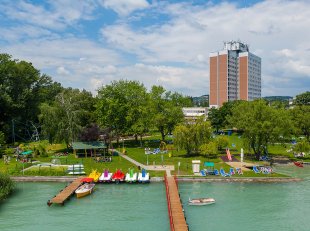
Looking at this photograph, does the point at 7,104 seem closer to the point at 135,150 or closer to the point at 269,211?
the point at 135,150

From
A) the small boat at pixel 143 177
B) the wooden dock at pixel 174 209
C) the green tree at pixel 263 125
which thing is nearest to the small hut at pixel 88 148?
the small boat at pixel 143 177

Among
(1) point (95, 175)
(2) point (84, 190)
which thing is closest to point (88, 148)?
(1) point (95, 175)

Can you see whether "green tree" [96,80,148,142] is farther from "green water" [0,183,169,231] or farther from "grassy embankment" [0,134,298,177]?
"green water" [0,183,169,231]

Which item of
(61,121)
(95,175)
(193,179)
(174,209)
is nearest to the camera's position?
(174,209)

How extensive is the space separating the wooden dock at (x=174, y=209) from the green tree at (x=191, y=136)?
59.3 ft

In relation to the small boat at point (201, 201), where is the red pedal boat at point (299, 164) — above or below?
above

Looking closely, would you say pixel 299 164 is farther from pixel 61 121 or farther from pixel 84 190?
pixel 61 121

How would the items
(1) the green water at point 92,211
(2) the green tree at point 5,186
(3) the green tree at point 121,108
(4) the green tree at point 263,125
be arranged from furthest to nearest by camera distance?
1. (3) the green tree at point 121,108
2. (4) the green tree at point 263,125
3. (2) the green tree at point 5,186
4. (1) the green water at point 92,211

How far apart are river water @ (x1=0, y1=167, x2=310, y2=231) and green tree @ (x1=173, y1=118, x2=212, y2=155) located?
1689 centimetres

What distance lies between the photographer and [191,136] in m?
62.3

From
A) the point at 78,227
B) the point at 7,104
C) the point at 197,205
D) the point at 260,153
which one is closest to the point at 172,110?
the point at 260,153

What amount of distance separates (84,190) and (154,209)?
9.08 meters

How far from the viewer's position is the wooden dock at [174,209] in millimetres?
28250

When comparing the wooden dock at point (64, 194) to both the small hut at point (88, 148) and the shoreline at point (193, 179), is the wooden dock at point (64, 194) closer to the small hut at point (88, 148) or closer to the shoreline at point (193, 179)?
the shoreline at point (193, 179)
